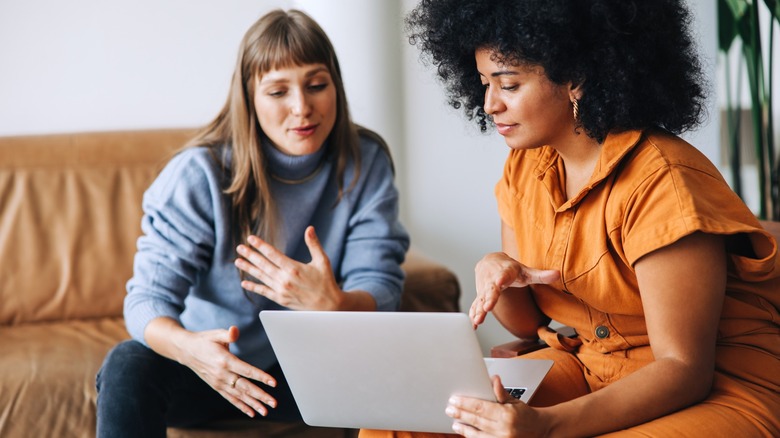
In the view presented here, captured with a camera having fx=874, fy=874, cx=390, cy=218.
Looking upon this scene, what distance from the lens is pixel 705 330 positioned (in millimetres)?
1242

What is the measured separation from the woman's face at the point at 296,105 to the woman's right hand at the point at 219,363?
18.8 inches

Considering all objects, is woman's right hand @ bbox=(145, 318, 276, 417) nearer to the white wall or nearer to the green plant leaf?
the white wall

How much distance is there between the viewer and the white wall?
270cm

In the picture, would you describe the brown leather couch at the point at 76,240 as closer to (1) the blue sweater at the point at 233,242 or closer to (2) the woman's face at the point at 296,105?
(1) the blue sweater at the point at 233,242

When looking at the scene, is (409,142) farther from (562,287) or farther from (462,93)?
(562,287)

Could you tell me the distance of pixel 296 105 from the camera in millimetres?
1873

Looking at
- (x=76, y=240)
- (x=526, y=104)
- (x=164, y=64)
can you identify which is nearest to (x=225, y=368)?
(x=526, y=104)

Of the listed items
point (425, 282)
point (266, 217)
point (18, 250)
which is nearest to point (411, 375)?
point (266, 217)

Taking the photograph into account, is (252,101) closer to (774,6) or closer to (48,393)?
(48,393)

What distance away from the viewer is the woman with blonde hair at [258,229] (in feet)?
5.75

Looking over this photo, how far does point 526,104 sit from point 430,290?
990mm

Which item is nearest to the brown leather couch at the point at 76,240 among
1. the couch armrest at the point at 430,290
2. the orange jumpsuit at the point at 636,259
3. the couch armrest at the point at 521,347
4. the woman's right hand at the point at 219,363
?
the couch armrest at the point at 430,290

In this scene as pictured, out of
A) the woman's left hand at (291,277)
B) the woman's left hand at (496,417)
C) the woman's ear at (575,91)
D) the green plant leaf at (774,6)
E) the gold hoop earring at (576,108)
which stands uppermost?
the green plant leaf at (774,6)

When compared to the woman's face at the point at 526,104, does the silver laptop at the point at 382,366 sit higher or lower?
lower
